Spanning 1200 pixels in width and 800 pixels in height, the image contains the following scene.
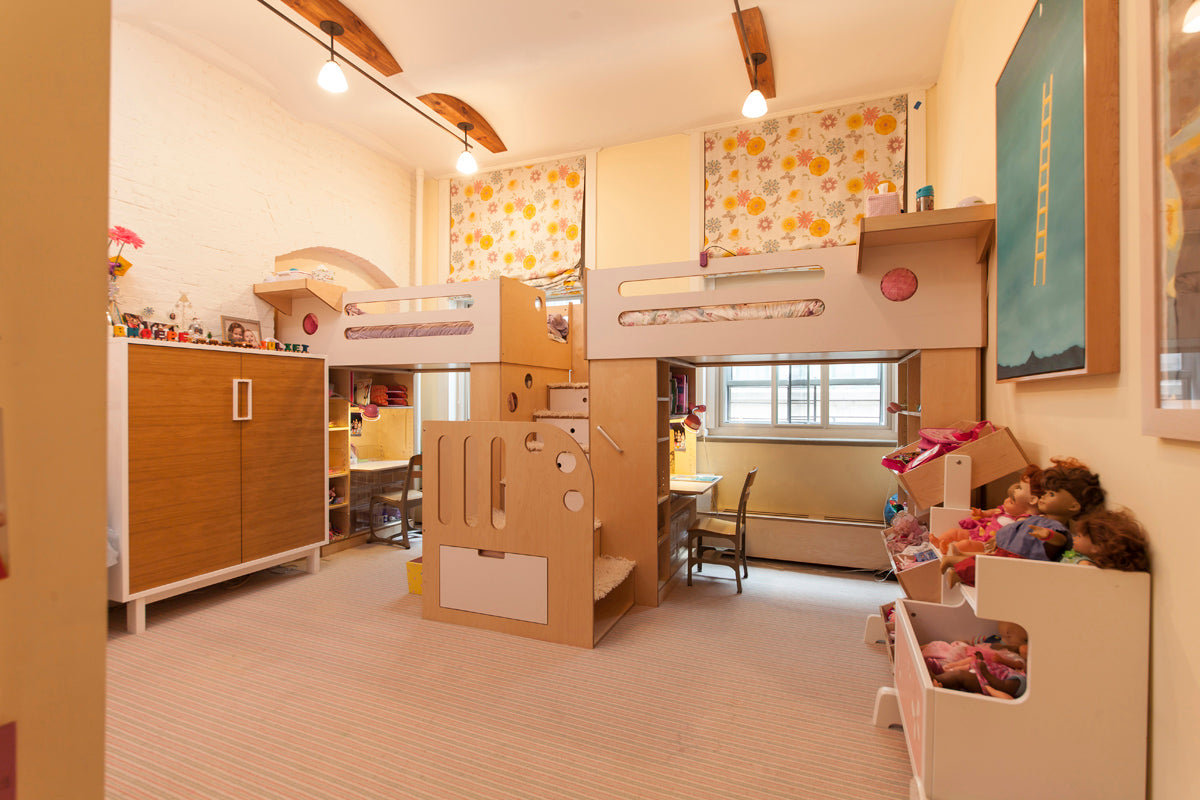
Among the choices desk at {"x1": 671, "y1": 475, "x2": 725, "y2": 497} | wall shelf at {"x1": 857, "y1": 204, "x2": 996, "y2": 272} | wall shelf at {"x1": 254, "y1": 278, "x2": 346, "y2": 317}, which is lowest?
desk at {"x1": 671, "y1": 475, "x2": 725, "y2": 497}

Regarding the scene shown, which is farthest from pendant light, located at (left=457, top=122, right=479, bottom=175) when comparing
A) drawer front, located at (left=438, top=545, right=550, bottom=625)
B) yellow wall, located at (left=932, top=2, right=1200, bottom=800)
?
yellow wall, located at (left=932, top=2, right=1200, bottom=800)

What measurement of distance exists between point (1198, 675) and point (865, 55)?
408 centimetres

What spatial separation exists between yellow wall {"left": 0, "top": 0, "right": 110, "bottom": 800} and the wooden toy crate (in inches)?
90.0

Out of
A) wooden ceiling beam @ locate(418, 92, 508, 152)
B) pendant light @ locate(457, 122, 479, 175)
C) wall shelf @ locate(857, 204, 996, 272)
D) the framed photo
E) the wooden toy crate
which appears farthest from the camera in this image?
pendant light @ locate(457, 122, 479, 175)

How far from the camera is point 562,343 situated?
4469 millimetres

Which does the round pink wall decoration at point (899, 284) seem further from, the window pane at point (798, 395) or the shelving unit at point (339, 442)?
the shelving unit at point (339, 442)

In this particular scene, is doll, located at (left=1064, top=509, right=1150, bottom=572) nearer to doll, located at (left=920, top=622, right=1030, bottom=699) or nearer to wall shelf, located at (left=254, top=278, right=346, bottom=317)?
doll, located at (left=920, top=622, right=1030, bottom=699)

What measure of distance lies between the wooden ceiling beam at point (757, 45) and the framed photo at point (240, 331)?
13.0ft

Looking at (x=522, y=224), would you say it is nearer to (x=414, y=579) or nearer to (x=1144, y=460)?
(x=414, y=579)

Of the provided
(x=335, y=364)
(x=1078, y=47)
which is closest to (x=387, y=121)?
(x=335, y=364)

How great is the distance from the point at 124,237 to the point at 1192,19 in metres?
4.41

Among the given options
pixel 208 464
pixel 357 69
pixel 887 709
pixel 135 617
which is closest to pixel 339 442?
pixel 208 464

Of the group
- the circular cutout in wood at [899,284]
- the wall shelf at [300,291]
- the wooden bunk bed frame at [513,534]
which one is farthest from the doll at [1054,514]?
the wall shelf at [300,291]

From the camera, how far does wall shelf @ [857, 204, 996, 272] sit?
7.30 feet
